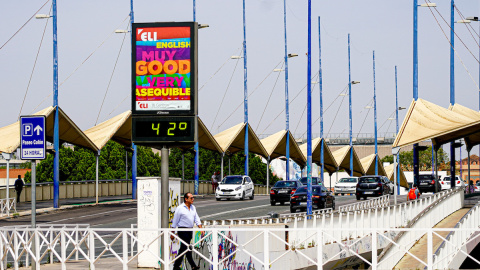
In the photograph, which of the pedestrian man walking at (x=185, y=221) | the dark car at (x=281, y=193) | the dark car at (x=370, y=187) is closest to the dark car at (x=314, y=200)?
the dark car at (x=281, y=193)

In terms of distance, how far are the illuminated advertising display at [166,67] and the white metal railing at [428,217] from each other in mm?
9775

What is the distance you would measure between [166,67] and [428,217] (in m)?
21.3

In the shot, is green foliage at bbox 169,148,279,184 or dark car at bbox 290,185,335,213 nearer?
dark car at bbox 290,185,335,213

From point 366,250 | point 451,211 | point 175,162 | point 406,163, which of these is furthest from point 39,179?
point 406,163

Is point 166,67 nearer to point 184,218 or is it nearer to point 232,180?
point 184,218

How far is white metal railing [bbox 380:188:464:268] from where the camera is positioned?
26236mm

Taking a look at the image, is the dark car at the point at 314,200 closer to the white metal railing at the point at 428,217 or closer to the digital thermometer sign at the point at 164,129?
the white metal railing at the point at 428,217

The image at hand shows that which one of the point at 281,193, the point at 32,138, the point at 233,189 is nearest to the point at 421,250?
the point at 32,138

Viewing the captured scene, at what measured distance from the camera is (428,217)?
34.0m

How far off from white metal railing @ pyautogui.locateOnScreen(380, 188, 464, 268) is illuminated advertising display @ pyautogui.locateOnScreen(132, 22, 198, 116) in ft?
32.1

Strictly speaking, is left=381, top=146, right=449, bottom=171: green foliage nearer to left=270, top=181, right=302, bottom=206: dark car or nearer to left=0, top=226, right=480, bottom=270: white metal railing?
left=270, top=181, right=302, bottom=206: dark car

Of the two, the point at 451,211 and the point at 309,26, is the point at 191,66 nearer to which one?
the point at 309,26

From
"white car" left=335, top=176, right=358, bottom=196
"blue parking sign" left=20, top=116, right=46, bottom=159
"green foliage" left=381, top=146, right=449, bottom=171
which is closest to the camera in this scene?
"blue parking sign" left=20, top=116, right=46, bottom=159

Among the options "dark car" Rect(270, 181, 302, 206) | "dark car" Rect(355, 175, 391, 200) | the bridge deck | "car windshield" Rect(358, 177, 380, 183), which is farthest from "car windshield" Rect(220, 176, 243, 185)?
the bridge deck
